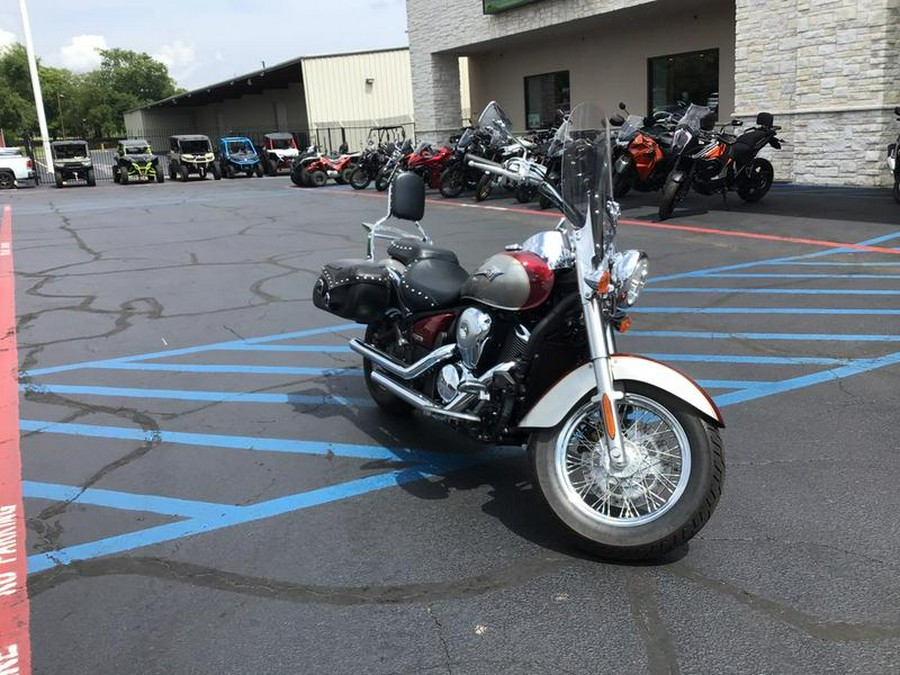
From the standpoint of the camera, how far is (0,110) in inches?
3324

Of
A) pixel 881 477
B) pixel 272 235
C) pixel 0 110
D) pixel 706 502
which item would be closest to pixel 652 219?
pixel 272 235

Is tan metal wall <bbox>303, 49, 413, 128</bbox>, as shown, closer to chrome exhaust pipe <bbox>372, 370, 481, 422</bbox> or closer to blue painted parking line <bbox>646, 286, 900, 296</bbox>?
blue painted parking line <bbox>646, 286, 900, 296</bbox>

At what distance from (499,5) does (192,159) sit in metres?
16.2

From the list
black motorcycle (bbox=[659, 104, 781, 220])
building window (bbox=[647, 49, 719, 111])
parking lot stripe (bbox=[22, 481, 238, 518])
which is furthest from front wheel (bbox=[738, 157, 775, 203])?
parking lot stripe (bbox=[22, 481, 238, 518])

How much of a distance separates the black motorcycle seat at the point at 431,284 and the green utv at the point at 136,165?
30172 millimetres

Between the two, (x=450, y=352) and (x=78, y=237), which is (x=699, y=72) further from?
(x=450, y=352)

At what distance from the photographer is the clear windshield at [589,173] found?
311 centimetres

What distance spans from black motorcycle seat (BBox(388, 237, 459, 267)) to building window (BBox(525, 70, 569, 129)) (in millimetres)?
20299

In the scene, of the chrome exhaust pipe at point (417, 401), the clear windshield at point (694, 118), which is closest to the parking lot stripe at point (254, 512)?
the chrome exhaust pipe at point (417, 401)

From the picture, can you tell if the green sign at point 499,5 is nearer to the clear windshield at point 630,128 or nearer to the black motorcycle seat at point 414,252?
the clear windshield at point 630,128

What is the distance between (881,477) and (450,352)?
2.25 metres

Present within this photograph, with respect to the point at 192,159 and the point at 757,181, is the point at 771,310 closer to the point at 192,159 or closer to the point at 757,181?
the point at 757,181

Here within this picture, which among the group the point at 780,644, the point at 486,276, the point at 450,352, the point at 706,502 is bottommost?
the point at 780,644

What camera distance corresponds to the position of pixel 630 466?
311cm
